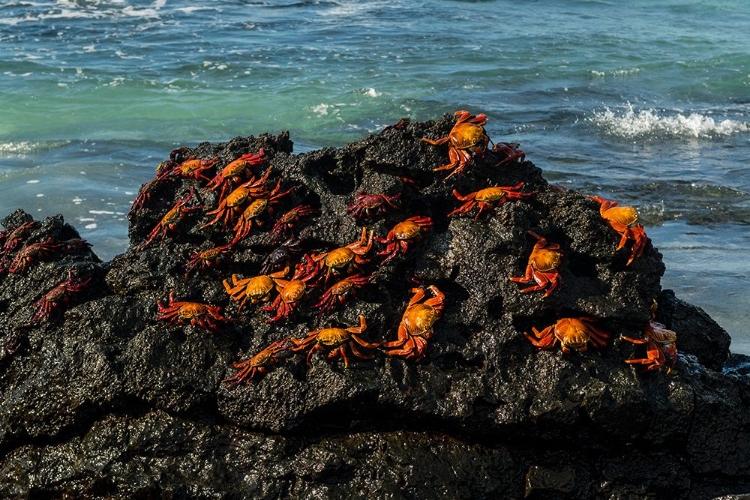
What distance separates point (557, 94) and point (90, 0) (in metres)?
15.1

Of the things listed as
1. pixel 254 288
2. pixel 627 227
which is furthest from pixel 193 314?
pixel 627 227

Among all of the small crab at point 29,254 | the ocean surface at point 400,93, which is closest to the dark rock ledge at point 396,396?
the small crab at point 29,254

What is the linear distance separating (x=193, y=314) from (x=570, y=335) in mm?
1892

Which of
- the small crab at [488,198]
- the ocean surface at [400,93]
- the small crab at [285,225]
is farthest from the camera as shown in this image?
the ocean surface at [400,93]

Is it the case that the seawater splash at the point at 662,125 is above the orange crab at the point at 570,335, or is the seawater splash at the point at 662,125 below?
below

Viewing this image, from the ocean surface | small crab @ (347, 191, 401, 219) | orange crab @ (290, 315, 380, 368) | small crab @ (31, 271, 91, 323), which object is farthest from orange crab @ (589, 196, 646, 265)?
small crab @ (31, 271, 91, 323)

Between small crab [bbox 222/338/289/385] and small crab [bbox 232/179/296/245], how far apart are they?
0.80 metres

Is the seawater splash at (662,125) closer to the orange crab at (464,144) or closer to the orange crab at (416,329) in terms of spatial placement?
the orange crab at (464,144)

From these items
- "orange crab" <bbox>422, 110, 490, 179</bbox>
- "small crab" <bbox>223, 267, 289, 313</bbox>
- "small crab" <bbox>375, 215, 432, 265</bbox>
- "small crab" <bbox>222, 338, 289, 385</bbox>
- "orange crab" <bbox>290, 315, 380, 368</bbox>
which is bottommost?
"small crab" <bbox>222, 338, 289, 385</bbox>

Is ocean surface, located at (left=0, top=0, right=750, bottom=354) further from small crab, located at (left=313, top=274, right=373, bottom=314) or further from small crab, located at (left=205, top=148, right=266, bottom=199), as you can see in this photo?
small crab, located at (left=205, top=148, right=266, bottom=199)

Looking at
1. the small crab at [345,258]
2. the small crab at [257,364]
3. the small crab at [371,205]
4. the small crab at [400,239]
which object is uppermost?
the small crab at [371,205]

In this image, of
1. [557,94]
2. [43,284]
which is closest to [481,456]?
[43,284]

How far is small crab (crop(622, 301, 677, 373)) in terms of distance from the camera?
412 cm

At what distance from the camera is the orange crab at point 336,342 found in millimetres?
4059
